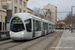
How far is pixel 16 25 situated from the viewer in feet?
47.7

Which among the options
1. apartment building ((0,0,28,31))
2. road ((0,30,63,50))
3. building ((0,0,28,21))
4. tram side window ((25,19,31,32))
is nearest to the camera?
road ((0,30,63,50))

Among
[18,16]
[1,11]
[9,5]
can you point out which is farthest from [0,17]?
[18,16]

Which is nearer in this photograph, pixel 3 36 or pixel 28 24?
pixel 28 24

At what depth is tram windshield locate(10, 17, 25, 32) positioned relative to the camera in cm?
1427

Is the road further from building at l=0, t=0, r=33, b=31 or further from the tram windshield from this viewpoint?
building at l=0, t=0, r=33, b=31

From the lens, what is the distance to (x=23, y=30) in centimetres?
1416

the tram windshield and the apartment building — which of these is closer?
the tram windshield

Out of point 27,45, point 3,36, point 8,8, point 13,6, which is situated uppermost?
point 13,6

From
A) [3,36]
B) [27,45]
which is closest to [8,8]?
[3,36]

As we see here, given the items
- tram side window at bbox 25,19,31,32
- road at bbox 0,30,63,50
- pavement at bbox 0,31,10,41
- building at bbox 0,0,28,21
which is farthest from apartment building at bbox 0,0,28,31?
road at bbox 0,30,63,50

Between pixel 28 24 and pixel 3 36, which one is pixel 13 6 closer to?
pixel 3 36

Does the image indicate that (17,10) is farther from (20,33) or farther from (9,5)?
(20,33)

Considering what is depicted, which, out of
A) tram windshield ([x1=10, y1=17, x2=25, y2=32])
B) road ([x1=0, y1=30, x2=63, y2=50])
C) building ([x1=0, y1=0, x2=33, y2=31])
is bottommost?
road ([x1=0, y1=30, x2=63, y2=50])

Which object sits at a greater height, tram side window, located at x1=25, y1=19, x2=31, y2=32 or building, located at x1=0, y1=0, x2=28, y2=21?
building, located at x1=0, y1=0, x2=28, y2=21
